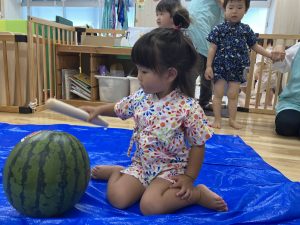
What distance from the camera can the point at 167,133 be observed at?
37.2 inches

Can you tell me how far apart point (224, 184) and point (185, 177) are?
297 millimetres

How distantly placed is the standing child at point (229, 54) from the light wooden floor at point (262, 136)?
0.52 feet

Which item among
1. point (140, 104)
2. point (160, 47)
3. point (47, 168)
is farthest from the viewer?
point (140, 104)

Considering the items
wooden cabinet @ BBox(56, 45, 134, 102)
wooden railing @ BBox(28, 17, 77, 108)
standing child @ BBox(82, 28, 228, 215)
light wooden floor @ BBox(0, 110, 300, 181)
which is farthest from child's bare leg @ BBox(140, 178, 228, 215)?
wooden cabinet @ BBox(56, 45, 134, 102)

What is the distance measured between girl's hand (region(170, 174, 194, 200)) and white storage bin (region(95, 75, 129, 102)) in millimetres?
1805

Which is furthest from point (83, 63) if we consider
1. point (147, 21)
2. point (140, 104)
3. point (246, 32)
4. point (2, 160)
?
point (140, 104)

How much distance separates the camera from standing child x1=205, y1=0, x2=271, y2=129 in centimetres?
211

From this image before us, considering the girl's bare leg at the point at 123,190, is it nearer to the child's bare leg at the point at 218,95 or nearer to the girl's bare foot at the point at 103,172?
the girl's bare foot at the point at 103,172

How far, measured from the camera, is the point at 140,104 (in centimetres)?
102

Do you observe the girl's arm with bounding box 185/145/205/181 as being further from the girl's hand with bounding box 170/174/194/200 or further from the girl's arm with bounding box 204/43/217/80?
the girl's arm with bounding box 204/43/217/80

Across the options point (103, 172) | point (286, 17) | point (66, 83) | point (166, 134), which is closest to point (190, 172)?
point (166, 134)

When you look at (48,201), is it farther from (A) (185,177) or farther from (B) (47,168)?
(A) (185,177)

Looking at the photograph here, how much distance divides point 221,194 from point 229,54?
4.29ft

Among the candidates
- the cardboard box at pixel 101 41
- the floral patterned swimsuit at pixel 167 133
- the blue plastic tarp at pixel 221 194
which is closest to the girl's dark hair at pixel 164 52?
the floral patterned swimsuit at pixel 167 133
